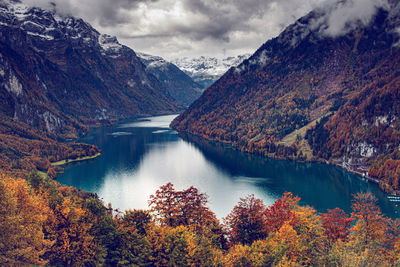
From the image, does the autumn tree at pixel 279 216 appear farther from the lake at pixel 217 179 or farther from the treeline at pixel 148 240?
the lake at pixel 217 179

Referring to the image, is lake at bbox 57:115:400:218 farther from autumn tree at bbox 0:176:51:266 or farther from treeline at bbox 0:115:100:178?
autumn tree at bbox 0:176:51:266

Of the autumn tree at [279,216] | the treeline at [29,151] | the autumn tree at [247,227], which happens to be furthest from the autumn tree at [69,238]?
the treeline at [29,151]

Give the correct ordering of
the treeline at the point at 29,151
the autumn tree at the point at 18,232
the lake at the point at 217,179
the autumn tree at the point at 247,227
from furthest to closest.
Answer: the treeline at the point at 29,151 → the lake at the point at 217,179 → the autumn tree at the point at 247,227 → the autumn tree at the point at 18,232

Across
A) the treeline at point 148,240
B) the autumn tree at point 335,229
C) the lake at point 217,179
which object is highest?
the treeline at point 148,240

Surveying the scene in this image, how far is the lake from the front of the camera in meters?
A: 95.1

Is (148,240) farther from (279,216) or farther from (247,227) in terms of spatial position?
(279,216)

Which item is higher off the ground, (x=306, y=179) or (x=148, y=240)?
(x=148, y=240)

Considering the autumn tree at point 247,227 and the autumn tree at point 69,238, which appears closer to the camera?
the autumn tree at point 69,238

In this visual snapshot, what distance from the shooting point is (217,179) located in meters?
119

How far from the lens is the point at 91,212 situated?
147 ft

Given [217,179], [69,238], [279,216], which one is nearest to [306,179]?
[217,179]

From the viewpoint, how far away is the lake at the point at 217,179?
312 ft

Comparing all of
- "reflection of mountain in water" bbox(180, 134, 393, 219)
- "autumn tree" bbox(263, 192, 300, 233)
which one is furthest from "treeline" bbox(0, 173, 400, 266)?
"reflection of mountain in water" bbox(180, 134, 393, 219)

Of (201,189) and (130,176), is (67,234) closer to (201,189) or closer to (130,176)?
(201,189)
